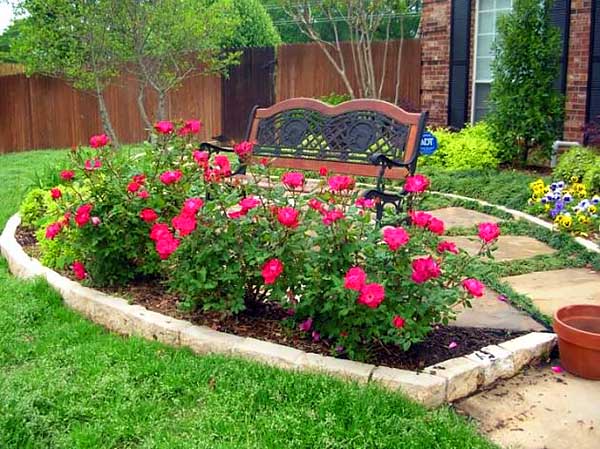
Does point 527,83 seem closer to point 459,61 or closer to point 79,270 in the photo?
point 459,61

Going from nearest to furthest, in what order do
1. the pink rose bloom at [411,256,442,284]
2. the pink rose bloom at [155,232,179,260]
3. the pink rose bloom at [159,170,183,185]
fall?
the pink rose bloom at [411,256,442,284], the pink rose bloom at [155,232,179,260], the pink rose bloom at [159,170,183,185]

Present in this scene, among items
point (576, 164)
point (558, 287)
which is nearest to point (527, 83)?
point (576, 164)

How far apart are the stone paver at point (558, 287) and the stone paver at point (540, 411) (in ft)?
2.58

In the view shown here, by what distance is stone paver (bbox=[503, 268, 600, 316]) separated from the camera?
3.83 meters

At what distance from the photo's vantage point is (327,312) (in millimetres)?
2928

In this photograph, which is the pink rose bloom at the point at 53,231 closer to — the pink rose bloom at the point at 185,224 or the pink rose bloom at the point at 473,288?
the pink rose bloom at the point at 185,224

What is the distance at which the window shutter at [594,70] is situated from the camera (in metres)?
8.19

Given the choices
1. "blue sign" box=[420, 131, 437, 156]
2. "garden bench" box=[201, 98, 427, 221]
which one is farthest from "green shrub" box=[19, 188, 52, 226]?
"blue sign" box=[420, 131, 437, 156]

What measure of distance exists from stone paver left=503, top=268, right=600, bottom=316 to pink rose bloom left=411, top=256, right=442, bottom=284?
3.93ft

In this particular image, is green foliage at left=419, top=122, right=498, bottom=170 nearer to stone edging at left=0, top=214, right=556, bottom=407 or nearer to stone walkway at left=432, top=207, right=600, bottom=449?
stone walkway at left=432, top=207, right=600, bottom=449

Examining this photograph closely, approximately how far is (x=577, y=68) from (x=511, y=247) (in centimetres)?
430

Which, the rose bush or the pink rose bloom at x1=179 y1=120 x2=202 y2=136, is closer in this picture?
the rose bush

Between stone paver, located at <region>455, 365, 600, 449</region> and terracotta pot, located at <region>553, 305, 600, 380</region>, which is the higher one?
→ terracotta pot, located at <region>553, 305, 600, 380</region>

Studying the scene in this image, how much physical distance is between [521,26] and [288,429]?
6739 mm
